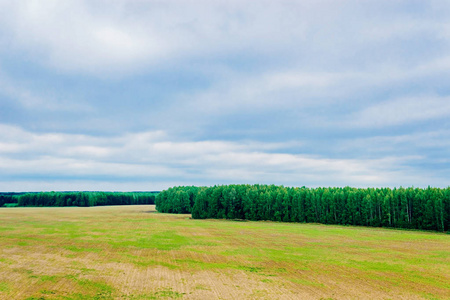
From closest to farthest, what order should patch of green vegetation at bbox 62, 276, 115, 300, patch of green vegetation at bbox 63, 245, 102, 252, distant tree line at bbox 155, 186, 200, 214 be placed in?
1. patch of green vegetation at bbox 62, 276, 115, 300
2. patch of green vegetation at bbox 63, 245, 102, 252
3. distant tree line at bbox 155, 186, 200, 214

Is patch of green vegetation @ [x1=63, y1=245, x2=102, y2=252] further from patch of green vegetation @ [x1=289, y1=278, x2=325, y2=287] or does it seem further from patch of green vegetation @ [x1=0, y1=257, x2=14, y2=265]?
patch of green vegetation @ [x1=289, y1=278, x2=325, y2=287]

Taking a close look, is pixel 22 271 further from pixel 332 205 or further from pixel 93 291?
pixel 332 205

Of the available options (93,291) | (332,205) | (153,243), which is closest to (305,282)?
(93,291)

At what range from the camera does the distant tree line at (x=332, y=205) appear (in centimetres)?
9752

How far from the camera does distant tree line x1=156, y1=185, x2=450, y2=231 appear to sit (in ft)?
320

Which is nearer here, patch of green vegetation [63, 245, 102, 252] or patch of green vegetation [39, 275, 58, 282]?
patch of green vegetation [39, 275, 58, 282]

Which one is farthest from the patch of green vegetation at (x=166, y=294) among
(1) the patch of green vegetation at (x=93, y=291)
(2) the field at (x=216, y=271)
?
(1) the patch of green vegetation at (x=93, y=291)

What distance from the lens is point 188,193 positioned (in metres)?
180

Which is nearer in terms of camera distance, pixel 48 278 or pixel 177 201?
→ pixel 48 278

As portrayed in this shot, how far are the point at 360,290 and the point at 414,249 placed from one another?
98.5 ft

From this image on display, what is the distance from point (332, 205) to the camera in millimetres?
118500

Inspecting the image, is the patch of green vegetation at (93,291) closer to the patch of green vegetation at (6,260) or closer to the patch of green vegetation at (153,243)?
the patch of green vegetation at (6,260)

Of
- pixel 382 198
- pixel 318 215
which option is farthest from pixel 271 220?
pixel 382 198

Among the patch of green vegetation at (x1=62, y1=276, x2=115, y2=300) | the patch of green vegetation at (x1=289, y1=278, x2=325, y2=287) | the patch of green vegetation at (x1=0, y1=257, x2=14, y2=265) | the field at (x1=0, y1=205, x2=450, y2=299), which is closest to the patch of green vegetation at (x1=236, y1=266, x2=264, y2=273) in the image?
the field at (x1=0, y1=205, x2=450, y2=299)
